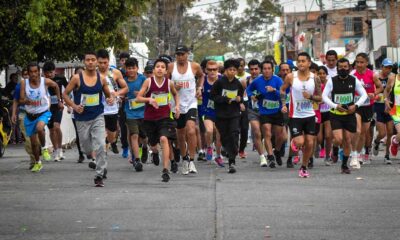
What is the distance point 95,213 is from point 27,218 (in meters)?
0.74

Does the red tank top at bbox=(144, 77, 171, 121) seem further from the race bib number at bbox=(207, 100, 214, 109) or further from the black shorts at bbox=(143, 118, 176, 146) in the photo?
the race bib number at bbox=(207, 100, 214, 109)

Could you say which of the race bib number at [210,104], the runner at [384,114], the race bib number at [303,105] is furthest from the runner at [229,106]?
the runner at [384,114]

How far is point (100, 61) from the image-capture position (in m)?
15.0

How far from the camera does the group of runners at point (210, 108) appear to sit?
13789mm

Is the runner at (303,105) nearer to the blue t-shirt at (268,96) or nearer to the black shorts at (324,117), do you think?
the blue t-shirt at (268,96)

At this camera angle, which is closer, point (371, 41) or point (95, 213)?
point (95, 213)

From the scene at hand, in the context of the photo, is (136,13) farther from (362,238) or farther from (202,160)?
(362,238)

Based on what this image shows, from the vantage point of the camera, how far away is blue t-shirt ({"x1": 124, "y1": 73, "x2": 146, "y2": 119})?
1655cm

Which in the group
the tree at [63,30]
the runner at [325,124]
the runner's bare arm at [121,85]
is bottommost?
the runner at [325,124]

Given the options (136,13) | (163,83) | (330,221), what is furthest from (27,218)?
(136,13)

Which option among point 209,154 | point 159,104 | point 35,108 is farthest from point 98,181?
point 209,154

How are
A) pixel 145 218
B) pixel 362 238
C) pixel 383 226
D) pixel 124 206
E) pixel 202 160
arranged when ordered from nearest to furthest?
pixel 362 238
pixel 383 226
pixel 145 218
pixel 124 206
pixel 202 160

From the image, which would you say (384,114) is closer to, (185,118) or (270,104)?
(270,104)

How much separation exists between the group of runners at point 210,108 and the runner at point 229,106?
16 mm
